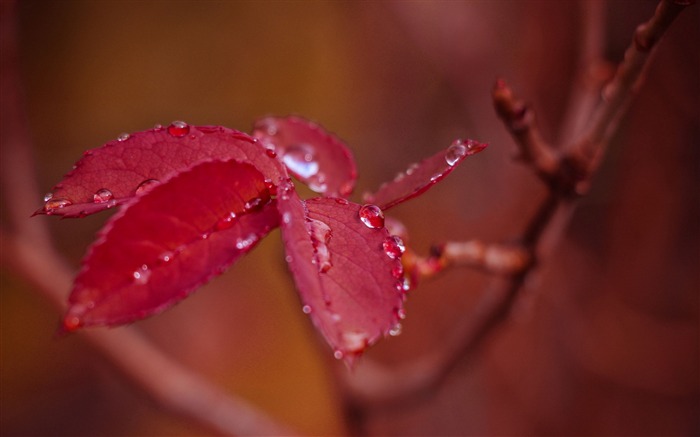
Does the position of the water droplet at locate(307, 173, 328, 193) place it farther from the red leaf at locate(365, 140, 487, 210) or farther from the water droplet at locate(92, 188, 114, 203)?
→ the water droplet at locate(92, 188, 114, 203)

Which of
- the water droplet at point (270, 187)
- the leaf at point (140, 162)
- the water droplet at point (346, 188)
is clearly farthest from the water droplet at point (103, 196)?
the water droplet at point (346, 188)

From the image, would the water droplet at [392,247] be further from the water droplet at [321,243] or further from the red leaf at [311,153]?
the red leaf at [311,153]

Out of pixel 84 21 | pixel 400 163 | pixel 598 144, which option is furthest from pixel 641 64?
pixel 84 21

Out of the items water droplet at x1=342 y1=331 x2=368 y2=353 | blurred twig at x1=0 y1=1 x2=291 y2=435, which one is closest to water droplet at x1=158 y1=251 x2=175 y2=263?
water droplet at x1=342 y1=331 x2=368 y2=353

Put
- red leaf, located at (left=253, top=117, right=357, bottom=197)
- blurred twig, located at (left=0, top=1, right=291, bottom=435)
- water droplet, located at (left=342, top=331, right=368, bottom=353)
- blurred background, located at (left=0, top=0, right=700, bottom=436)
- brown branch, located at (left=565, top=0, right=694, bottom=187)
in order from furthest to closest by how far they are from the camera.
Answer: blurred background, located at (left=0, top=0, right=700, bottom=436) → blurred twig, located at (left=0, top=1, right=291, bottom=435) → red leaf, located at (left=253, top=117, right=357, bottom=197) → brown branch, located at (left=565, top=0, right=694, bottom=187) → water droplet, located at (left=342, top=331, right=368, bottom=353)

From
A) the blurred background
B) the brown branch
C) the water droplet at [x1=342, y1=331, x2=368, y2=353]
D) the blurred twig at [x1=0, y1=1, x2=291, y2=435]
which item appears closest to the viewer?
the water droplet at [x1=342, y1=331, x2=368, y2=353]

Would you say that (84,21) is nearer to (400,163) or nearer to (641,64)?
(400,163)

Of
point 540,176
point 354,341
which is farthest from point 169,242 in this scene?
point 540,176
